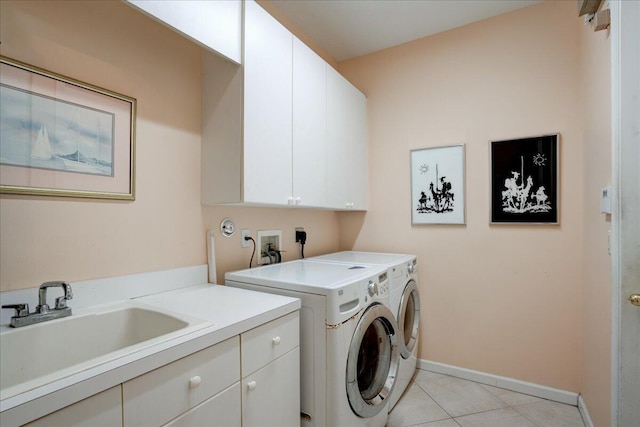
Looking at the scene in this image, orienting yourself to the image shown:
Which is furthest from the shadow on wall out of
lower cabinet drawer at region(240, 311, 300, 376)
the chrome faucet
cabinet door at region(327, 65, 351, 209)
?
the chrome faucet

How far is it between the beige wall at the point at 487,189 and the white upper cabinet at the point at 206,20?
157 centimetres

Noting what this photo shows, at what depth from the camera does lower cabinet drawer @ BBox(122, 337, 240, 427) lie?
811 mm

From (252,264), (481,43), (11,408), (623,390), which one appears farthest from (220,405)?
(481,43)

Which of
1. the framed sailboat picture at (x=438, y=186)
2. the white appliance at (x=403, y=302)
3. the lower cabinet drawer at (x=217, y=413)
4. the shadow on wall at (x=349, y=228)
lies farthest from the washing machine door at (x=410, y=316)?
the lower cabinet drawer at (x=217, y=413)

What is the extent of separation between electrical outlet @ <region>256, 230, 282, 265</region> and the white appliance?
33cm

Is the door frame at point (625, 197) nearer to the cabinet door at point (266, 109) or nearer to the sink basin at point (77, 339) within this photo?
the cabinet door at point (266, 109)

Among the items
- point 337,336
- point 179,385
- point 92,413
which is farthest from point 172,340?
point 337,336

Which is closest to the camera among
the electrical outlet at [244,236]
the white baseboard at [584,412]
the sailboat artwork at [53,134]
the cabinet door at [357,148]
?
the sailboat artwork at [53,134]

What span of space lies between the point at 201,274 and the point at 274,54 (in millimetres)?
1293

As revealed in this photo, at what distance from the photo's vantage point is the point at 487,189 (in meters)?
2.32

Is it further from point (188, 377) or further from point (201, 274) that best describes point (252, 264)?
point (188, 377)

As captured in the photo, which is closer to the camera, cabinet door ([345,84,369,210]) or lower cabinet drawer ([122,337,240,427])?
lower cabinet drawer ([122,337,240,427])

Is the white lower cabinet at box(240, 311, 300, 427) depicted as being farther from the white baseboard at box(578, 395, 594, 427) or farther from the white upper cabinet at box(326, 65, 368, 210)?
the white baseboard at box(578, 395, 594, 427)

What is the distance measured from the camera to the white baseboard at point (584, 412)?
1.81 m
